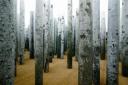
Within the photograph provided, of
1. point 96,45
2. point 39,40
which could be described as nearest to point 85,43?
point 39,40

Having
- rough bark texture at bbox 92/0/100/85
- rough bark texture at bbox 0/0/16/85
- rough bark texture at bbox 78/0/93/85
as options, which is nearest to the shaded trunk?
rough bark texture at bbox 92/0/100/85

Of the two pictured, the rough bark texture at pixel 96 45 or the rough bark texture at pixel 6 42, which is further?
the rough bark texture at pixel 96 45

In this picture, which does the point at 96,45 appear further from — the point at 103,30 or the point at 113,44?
the point at 103,30

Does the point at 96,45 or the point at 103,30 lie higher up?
the point at 103,30

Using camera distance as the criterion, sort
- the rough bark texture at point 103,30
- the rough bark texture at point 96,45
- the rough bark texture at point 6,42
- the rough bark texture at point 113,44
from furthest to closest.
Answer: the rough bark texture at point 103,30
the rough bark texture at point 96,45
the rough bark texture at point 113,44
the rough bark texture at point 6,42

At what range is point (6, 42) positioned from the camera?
2059 millimetres

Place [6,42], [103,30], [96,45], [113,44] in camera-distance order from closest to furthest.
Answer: [6,42] < [113,44] < [96,45] < [103,30]

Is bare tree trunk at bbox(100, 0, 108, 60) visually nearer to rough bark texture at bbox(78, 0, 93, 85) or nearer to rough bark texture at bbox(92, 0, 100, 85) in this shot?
rough bark texture at bbox(92, 0, 100, 85)

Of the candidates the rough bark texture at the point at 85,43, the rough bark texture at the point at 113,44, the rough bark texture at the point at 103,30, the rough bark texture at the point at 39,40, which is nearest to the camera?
the rough bark texture at the point at 85,43

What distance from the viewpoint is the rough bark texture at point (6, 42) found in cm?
202

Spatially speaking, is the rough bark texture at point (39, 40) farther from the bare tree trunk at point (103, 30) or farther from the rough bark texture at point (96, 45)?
the bare tree trunk at point (103, 30)

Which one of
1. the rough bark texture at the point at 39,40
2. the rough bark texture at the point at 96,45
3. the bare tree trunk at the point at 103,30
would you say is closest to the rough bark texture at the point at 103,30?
the bare tree trunk at the point at 103,30

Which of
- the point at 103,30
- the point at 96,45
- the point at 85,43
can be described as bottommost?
the point at 96,45

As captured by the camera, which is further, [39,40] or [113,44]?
[39,40]
